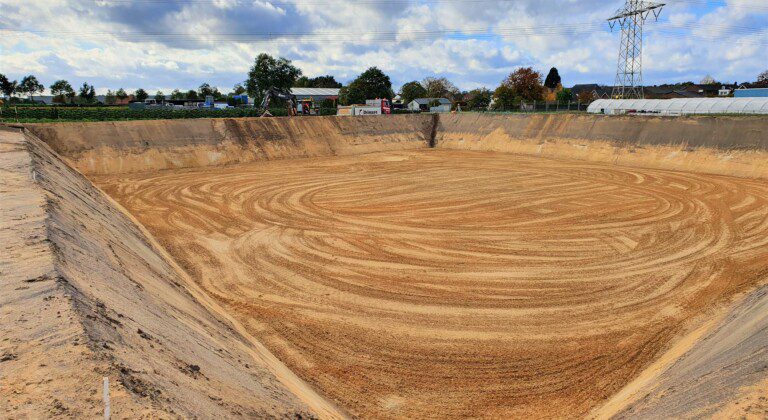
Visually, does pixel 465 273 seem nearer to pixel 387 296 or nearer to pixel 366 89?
pixel 387 296

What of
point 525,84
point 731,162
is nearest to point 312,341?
point 731,162

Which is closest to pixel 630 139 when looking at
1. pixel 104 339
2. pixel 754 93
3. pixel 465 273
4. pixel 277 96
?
pixel 754 93

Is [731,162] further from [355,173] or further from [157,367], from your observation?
[157,367]

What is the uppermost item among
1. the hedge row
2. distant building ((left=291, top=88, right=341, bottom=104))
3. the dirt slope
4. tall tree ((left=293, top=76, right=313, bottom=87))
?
tall tree ((left=293, top=76, right=313, bottom=87))

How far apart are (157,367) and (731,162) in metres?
38.6

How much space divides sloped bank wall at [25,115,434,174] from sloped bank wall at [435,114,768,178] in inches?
312

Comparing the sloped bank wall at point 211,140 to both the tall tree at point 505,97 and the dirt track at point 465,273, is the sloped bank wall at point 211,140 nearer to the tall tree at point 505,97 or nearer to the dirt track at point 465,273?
the dirt track at point 465,273

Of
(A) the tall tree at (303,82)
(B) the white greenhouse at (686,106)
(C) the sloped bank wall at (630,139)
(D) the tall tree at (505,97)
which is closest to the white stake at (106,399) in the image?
(C) the sloped bank wall at (630,139)

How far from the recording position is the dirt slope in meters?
5.35

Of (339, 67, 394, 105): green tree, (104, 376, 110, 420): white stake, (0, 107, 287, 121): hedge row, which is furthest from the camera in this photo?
(339, 67, 394, 105): green tree

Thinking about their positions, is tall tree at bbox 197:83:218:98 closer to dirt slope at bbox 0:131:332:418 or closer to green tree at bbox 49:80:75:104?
green tree at bbox 49:80:75:104

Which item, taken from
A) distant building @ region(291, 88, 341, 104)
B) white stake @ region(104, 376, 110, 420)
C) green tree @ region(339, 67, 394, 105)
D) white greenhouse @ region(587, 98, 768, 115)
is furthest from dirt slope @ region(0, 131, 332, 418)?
distant building @ region(291, 88, 341, 104)

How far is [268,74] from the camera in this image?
294 feet

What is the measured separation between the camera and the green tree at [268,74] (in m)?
89.4
